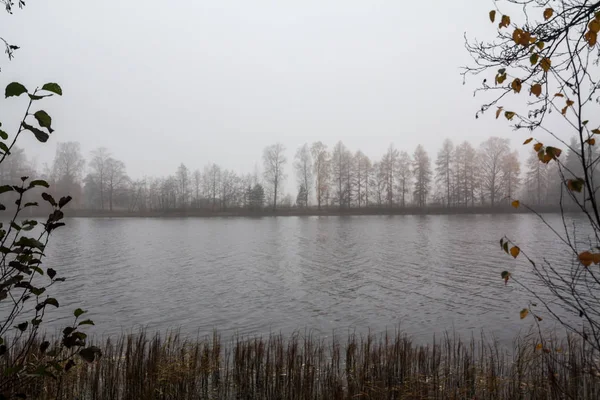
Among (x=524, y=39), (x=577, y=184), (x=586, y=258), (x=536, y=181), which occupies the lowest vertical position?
(x=586, y=258)

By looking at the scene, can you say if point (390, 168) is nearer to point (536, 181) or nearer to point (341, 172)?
point (341, 172)

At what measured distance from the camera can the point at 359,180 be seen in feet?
273

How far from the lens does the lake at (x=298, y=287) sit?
11.3 meters

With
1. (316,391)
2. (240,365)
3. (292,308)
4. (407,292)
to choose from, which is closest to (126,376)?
(240,365)

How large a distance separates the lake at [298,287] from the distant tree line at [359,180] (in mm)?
51922

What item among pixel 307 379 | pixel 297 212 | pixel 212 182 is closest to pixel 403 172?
pixel 297 212

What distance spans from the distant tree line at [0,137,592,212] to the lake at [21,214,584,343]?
51.9m

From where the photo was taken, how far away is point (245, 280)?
1762cm

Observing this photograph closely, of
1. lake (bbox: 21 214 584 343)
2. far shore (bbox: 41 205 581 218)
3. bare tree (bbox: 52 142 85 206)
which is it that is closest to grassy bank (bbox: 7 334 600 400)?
lake (bbox: 21 214 584 343)

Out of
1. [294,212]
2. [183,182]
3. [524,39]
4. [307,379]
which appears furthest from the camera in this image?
[183,182]

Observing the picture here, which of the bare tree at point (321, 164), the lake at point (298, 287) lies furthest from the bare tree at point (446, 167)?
the lake at point (298, 287)

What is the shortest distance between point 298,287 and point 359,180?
6883cm

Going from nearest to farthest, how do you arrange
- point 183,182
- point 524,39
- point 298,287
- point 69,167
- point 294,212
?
point 524,39 < point 298,287 < point 294,212 < point 69,167 < point 183,182

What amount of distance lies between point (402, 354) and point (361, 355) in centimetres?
98
